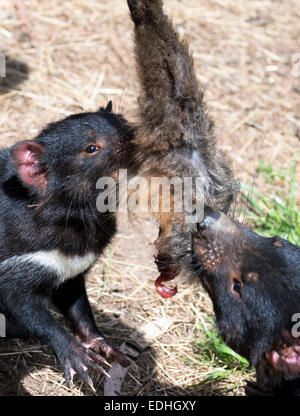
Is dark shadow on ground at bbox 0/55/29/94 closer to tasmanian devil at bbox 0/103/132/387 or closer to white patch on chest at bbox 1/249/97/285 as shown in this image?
tasmanian devil at bbox 0/103/132/387

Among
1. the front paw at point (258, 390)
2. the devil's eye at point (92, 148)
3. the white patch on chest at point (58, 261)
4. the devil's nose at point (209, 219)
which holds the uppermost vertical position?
the devil's eye at point (92, 148)

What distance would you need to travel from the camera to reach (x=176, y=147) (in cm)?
273

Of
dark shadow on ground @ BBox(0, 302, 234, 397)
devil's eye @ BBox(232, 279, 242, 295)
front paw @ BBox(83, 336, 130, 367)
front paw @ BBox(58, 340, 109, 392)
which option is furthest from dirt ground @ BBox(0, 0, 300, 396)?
devil's eye @ BBox(232, 279, 242, 295)

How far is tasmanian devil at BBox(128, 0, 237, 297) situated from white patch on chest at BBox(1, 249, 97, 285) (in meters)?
0.80

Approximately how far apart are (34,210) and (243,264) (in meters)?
1.21

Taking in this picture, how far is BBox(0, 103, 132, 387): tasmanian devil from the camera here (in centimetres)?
345

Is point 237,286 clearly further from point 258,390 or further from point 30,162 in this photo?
point 30,162

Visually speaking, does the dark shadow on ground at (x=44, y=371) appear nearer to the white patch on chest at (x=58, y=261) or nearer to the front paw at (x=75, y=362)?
the front paw at (x=75, y=362)

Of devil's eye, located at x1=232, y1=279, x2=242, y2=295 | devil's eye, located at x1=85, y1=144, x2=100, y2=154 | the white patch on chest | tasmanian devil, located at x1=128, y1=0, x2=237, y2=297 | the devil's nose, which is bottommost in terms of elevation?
the white patch on chest

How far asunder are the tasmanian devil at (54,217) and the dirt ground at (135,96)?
2.08 feet

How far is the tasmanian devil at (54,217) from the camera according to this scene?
345cm

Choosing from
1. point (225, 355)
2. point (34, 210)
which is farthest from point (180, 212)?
point (225, 355)

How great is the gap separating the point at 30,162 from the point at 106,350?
121 cm

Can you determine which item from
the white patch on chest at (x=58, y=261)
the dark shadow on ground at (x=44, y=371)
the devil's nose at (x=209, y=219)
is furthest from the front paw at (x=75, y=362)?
the devil's nose at (x=209, y=219)
